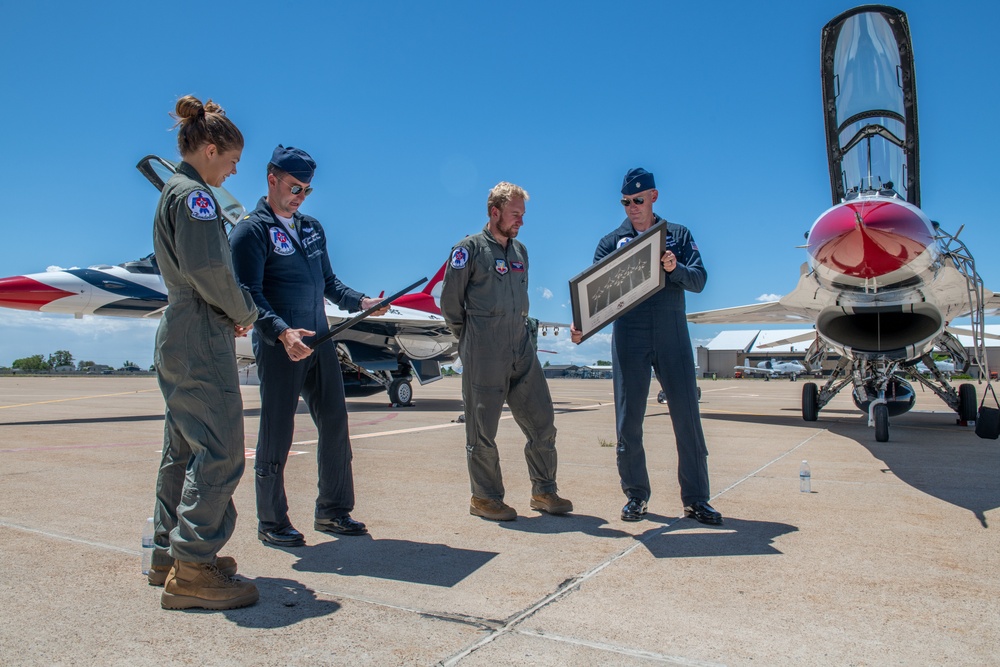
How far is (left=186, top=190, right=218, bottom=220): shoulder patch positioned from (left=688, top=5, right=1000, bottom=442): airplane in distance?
5.87 meters

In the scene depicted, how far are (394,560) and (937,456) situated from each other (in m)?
5.71

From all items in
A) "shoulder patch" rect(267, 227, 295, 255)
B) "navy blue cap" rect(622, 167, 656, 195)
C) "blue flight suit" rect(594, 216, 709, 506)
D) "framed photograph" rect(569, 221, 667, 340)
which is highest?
"navy blue cap" rect(622, 167, 656, 195)

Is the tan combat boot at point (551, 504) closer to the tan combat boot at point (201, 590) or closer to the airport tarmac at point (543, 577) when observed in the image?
the airport tarmac at point (543, 577)

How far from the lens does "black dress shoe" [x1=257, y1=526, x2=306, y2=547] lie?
123 inches

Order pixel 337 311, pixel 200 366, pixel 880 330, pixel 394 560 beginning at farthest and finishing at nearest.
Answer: pixel 337 311
pixel 880 330
pixel 394 560
pixel 200 366

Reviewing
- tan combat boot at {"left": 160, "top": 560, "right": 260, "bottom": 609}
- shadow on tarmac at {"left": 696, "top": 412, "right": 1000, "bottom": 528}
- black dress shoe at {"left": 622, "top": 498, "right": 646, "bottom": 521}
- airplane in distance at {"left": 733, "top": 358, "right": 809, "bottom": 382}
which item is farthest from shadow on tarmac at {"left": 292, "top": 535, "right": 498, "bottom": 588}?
airplane in distance at {"left": 733, "top": 358, "right": 809, "bottom": 382}

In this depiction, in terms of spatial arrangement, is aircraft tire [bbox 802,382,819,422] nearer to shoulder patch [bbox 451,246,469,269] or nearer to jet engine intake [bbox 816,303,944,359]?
jet engine intake [bbox 816,303,944,359]

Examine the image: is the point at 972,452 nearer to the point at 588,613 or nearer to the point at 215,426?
the point at 588,613

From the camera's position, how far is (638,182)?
3908mm

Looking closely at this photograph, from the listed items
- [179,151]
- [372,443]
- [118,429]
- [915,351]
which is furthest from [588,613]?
[118,429]

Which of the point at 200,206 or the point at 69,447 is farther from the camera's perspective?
the point at 69,447

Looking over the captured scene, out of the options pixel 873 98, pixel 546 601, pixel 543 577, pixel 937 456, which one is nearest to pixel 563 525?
pixel 543 577

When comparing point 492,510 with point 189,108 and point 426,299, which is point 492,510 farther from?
point 426,299

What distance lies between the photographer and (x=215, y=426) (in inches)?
94.3
